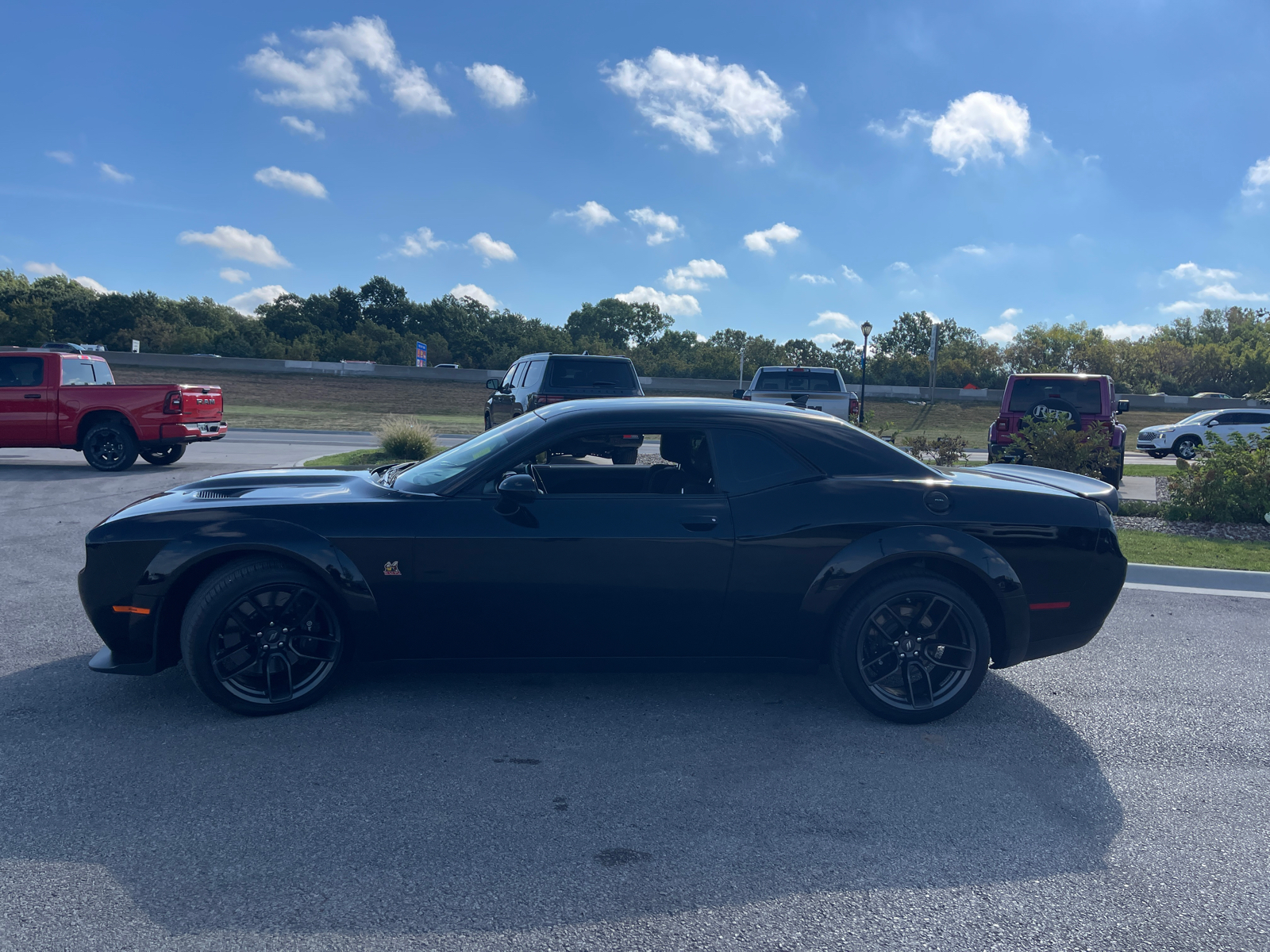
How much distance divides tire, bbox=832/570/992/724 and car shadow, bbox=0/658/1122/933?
0.14 meters

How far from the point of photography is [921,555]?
3887 millimetres

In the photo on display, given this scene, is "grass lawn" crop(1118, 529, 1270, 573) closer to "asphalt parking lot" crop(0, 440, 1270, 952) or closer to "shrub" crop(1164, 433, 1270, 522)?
"shrub" crop(1164, 433, 1270, 522)

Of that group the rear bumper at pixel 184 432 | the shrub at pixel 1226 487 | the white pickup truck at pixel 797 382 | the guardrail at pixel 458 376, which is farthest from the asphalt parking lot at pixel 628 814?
the guardrail at pixel 458 376

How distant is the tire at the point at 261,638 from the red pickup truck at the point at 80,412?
10408mm

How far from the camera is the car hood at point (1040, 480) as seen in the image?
4297 millimetres

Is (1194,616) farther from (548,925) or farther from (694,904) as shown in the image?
(548,925)

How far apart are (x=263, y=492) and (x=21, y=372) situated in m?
11.3

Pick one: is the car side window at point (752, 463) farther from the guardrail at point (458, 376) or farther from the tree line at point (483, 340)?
the tree line at point (483, 340)

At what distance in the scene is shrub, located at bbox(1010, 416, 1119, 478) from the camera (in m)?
10.7

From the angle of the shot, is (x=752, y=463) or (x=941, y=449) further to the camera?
(x=941, y=449)

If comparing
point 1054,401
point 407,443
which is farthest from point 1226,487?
point 407,443

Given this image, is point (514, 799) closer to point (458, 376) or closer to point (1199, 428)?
point (1199, 428)

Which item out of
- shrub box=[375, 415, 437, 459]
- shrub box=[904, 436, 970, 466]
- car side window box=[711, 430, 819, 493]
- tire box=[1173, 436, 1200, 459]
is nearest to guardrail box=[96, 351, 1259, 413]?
tire box=[1173, 436, 1200, 459]

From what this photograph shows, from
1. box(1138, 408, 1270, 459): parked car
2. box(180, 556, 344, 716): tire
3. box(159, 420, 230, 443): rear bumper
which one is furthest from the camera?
box(1138, 408, 1270, 459): parked car
